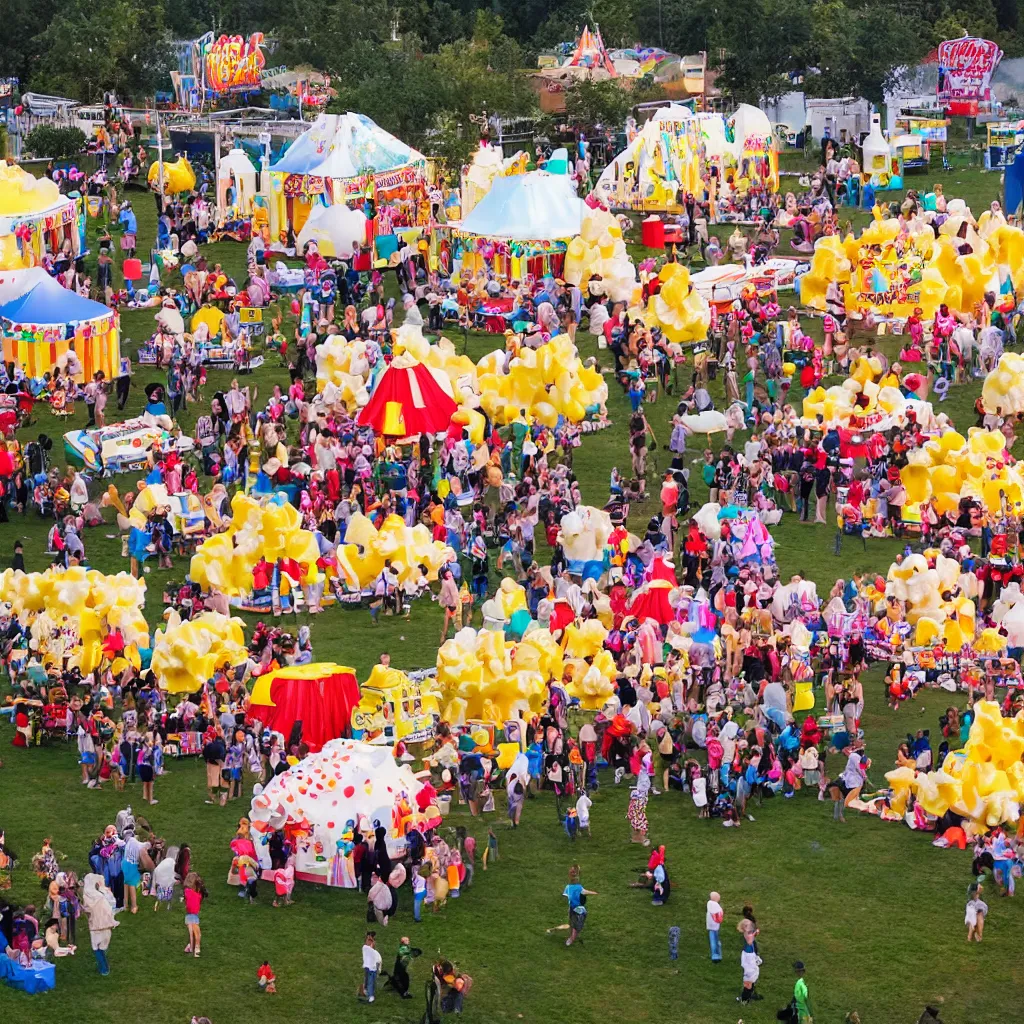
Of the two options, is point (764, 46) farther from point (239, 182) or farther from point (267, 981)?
point (267, 981)

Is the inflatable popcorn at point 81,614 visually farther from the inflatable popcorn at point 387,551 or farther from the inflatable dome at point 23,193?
the inflatable dome at point 23,193

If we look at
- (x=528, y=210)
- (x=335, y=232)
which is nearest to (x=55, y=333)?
(x=335, y=232)

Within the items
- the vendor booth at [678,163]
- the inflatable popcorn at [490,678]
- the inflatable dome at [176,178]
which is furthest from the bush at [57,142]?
the inflatable popcorn at [490,678]

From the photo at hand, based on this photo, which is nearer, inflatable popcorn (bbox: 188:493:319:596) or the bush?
inflatable popcorn (bbox: 188:493:319:596)

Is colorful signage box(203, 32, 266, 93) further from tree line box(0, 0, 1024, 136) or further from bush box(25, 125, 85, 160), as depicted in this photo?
bush box(25, 125, 85, 160)

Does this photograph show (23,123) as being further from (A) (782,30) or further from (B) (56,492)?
(B) (56,492)

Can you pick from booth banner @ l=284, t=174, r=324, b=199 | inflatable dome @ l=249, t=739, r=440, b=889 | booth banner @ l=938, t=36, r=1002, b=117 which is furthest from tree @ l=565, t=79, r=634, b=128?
inflatable dome @ l=249, t=739, r=440, b=889
